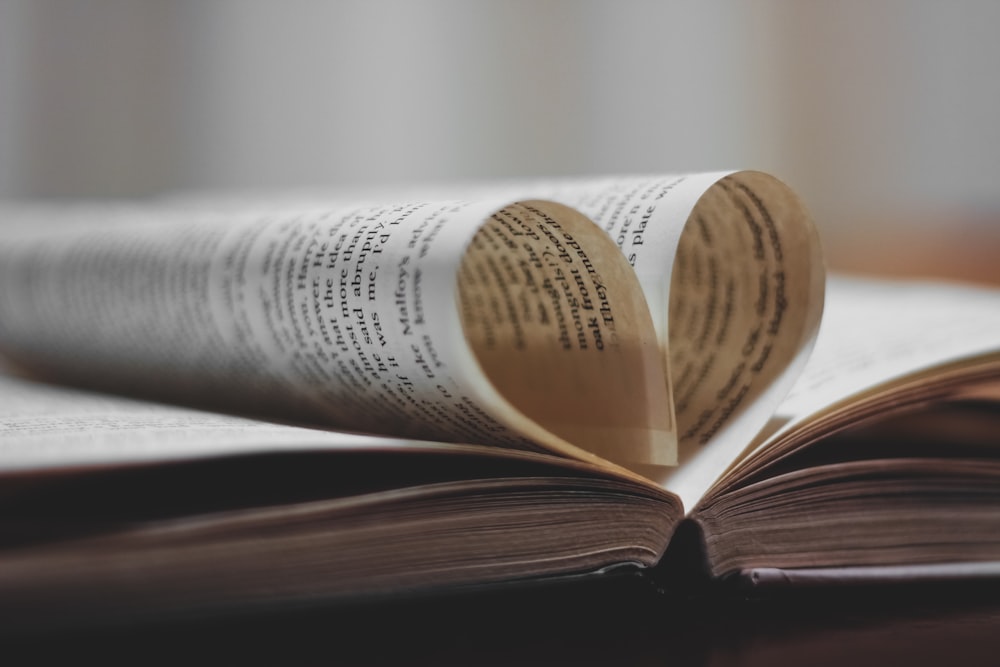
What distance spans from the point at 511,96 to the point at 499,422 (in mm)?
1576

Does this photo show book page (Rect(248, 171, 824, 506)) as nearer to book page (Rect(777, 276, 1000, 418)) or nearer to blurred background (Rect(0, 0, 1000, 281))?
book page (Rect(777, 276, 1000, 418))

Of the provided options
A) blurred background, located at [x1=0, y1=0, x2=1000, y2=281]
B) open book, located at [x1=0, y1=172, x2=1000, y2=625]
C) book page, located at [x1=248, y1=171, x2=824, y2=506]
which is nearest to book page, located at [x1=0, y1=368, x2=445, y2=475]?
open book, located at [x1=0, y1=172, x2=1000, y2=625]

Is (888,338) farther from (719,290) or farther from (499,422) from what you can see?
(499,422)

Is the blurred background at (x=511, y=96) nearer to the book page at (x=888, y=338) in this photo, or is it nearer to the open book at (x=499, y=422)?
the book page at (x=888, y=338)

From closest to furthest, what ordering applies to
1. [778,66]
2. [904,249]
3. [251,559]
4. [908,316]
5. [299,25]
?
[251,559] → [908,316] → [904,249] → [299,25] → [778,66]

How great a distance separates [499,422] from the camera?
335 millimetres

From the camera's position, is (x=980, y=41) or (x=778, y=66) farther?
(x=778, y=66)

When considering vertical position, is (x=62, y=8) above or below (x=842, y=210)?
above

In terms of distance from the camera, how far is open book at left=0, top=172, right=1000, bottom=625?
11.6 inches

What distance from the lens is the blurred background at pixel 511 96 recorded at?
1624 millimetres

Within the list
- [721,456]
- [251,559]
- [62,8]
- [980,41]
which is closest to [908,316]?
[721,456]

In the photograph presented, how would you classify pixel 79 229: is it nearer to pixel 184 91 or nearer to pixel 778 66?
pixel 184 91

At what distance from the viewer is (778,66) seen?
1875 millimetres

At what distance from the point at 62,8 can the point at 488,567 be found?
1.59 m
